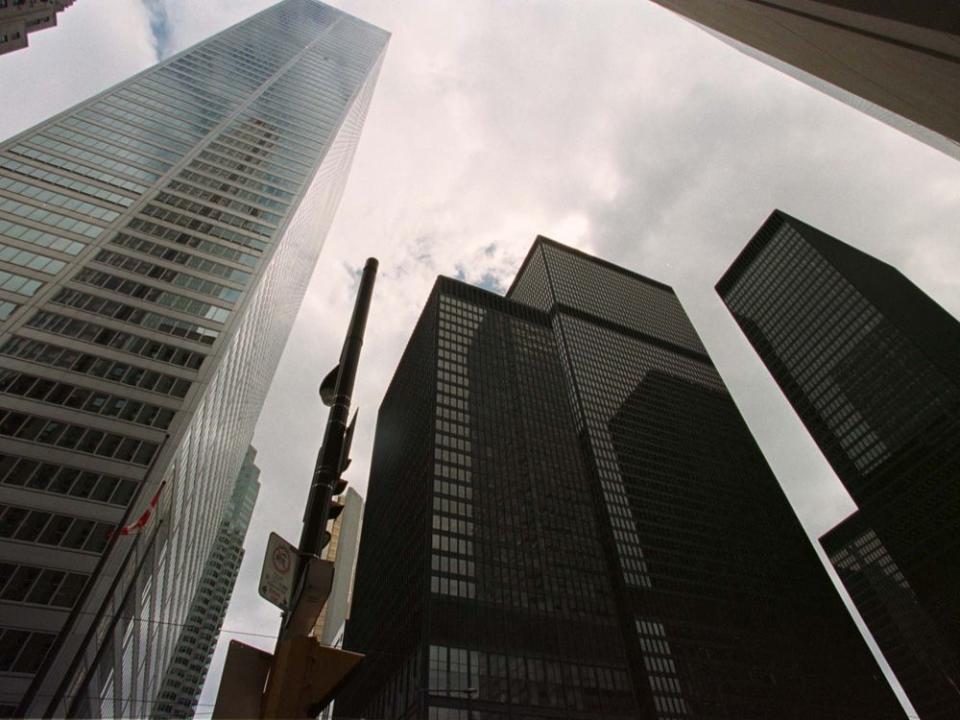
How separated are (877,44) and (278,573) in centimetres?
1114

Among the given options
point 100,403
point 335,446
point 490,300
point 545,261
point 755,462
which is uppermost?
point 545,261

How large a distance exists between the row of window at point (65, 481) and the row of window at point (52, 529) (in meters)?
1.73

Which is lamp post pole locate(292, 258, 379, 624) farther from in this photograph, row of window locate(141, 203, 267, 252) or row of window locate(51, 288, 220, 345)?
row of window locate(141, 203, 267, 252)

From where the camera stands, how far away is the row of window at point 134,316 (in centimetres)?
4750

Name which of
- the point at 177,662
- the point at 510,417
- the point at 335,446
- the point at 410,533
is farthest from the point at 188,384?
the point at 177,662

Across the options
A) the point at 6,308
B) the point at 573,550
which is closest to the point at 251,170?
the point at 6,308

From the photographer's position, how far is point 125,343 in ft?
155

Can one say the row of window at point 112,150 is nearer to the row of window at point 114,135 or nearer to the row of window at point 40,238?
the row of window at point 114,135

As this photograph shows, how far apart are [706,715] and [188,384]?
9868cm

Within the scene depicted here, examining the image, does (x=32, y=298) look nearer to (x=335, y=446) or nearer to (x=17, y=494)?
(x=17, y=494)

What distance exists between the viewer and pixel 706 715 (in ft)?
307

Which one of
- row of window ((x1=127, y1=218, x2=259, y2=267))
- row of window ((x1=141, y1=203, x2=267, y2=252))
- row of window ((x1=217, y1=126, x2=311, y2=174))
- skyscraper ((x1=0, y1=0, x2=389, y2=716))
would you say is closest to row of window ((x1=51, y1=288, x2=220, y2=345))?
skyscraper ((x1=0, y1=0, x2=389, y2=716))

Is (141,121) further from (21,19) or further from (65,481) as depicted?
(65,481)

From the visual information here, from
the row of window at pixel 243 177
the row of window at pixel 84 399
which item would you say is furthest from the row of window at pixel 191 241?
the row of window at pixel 84 399
